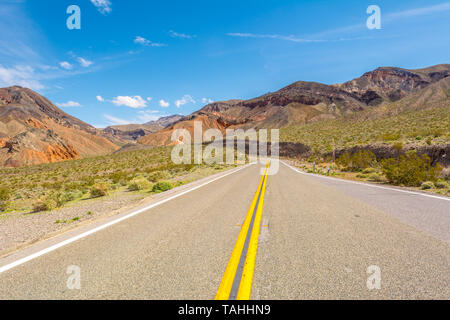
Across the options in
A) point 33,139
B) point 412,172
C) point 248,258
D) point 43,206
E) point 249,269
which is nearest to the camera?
point 249,269

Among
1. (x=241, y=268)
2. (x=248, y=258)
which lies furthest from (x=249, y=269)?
(x=248, y=258)

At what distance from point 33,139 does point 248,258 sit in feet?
304

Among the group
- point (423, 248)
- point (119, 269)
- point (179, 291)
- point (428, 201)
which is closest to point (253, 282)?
point (179, 291)

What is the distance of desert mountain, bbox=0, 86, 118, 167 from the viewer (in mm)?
67438

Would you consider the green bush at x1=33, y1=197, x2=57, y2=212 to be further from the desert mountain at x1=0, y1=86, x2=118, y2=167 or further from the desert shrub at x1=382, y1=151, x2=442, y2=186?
the desert mountain at x1=0, y1=86, x2=118, y2=167

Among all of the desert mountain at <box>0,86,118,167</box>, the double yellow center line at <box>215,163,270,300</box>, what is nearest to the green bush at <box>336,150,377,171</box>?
the double yellow center line at <box>215,163,270,300</box>

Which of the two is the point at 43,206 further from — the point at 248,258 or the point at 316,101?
the point at 316,101

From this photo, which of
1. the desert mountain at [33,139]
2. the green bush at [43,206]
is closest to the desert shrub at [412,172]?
the green bush at [43,206]

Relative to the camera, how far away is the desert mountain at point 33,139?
67.4 m

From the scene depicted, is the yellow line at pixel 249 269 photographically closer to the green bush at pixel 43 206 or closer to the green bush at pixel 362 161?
the green bush at pixel 43 206

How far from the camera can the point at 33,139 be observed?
7269cm

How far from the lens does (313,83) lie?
185 metres

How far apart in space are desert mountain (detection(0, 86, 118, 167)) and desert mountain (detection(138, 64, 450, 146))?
3214cm

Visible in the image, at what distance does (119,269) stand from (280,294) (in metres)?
2.15
